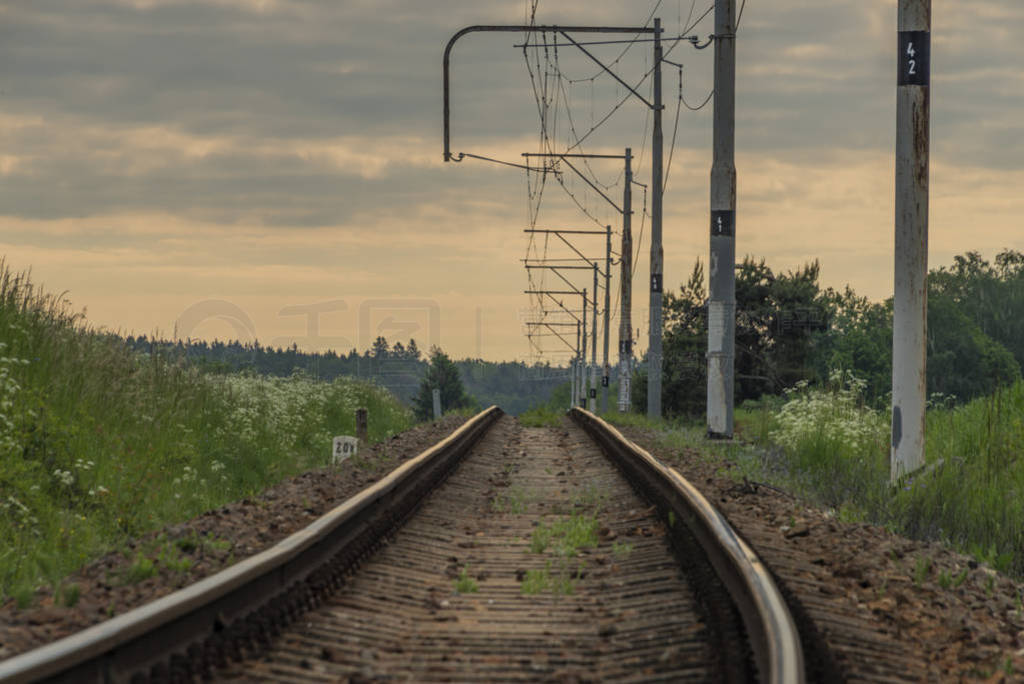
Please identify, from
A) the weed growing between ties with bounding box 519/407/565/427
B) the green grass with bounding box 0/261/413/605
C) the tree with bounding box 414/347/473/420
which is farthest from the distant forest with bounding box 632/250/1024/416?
the tree with bounding box 414/347/473/420

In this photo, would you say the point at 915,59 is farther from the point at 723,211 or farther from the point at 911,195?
the point at 723,211

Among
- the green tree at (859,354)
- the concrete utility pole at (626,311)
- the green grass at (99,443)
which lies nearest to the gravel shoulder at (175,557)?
the green grass at (99,443)

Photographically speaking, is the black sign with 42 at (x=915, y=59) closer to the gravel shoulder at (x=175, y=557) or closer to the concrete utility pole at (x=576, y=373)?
the gravel shoulder at (x=175, y=557)

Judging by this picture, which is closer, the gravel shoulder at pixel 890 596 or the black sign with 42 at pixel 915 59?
the gravel shoulder at pixel 890 596

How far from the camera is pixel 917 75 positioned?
1251 cm

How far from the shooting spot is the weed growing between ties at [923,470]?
961 cm

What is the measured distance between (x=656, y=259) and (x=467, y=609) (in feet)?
83.5

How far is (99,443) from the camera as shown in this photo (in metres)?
9.90

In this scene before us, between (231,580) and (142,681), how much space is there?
99 centimetres

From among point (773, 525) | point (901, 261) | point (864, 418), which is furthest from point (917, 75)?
point (773, 525)

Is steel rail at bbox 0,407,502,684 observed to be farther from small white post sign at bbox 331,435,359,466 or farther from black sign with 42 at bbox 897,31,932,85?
black sign with 42 at bbox 897,31,932,85

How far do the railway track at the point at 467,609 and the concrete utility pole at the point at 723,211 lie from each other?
30.4ft

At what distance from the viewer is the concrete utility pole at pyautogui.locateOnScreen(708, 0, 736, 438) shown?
Answer: 61.7 ft

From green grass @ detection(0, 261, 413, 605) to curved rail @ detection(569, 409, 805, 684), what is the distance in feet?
10.4
